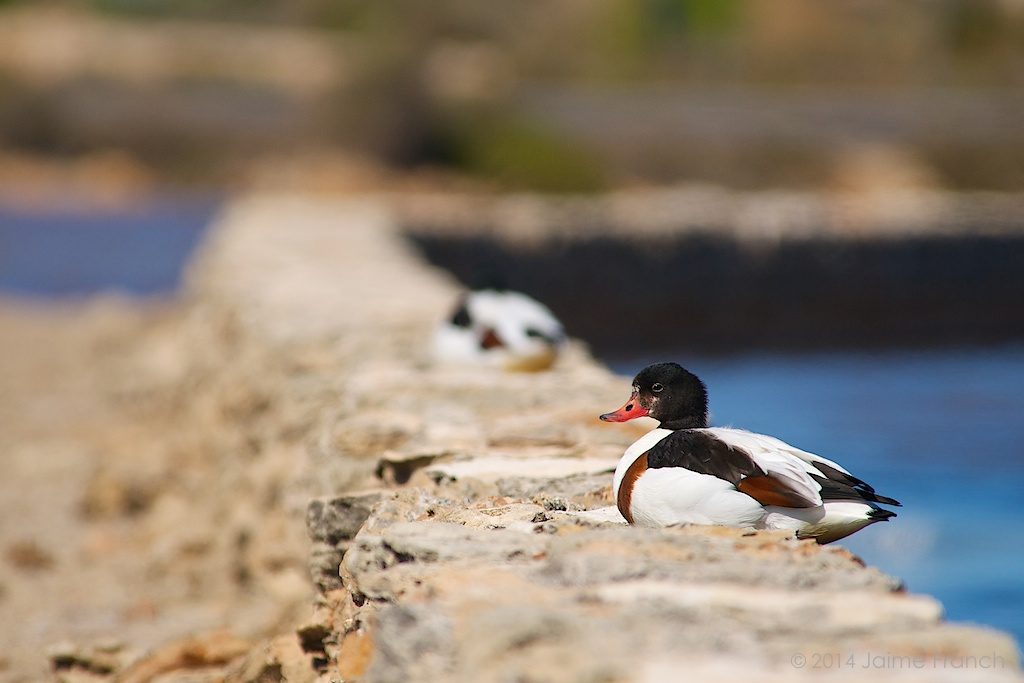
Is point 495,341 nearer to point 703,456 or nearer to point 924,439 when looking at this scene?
point 703,456

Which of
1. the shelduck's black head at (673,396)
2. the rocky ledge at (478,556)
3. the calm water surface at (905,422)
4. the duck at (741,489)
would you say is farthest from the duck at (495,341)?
the duck at (741,489)

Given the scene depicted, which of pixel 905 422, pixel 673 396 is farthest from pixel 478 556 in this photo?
pixel 905 422

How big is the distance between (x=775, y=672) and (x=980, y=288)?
12951 millimetres

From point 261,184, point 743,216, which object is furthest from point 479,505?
point 261,184

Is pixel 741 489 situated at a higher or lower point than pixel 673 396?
lower

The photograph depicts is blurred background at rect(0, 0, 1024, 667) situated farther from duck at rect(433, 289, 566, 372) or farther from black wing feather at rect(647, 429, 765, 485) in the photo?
black wing feather at rect(647, 429, 765, 485)

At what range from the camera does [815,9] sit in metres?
47.4

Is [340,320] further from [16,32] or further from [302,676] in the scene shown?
[16,32]

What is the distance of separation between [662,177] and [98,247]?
11.3m

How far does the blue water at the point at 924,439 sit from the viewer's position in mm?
6652

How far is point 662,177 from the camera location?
25.3 m

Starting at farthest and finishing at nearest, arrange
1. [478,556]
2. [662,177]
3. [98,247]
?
[662,177] → [98,247] → [478,556]

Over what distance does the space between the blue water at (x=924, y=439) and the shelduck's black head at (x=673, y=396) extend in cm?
82

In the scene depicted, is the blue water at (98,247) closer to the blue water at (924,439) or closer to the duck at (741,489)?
the blue water at (924,439)
